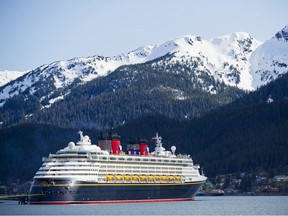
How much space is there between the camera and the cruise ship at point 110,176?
445ft

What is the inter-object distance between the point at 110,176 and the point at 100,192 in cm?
462

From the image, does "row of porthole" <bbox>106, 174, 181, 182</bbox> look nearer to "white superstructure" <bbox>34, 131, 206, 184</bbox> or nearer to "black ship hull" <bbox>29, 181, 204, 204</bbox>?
"white superstructure" <bbox>34, 131, 206, 184</bbox>

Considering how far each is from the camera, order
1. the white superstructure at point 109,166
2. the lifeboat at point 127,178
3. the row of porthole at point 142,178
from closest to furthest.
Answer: the white superstructure at point 109,166 → the row of porthole at point 142,178 → the lifeboat at point 127,178

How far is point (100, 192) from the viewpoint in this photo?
13950 centimetres

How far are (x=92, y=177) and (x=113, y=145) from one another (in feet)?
44.0

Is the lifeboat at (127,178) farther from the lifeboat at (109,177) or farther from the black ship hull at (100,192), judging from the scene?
the lifeboat at (109,177)

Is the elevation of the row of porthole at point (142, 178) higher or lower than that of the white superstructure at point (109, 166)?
lower

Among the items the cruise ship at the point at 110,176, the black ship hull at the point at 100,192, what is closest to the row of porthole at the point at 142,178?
the cruise ship at the point at 110,176

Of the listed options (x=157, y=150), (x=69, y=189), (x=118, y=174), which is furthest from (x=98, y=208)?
(x=157, y=150)

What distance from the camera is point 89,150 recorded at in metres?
142

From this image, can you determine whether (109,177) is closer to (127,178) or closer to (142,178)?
(127,178)

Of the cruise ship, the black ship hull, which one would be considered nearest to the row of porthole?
the cruise ship

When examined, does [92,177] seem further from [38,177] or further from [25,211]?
[25,211]

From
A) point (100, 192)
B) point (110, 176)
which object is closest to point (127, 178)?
point (110, 176)
